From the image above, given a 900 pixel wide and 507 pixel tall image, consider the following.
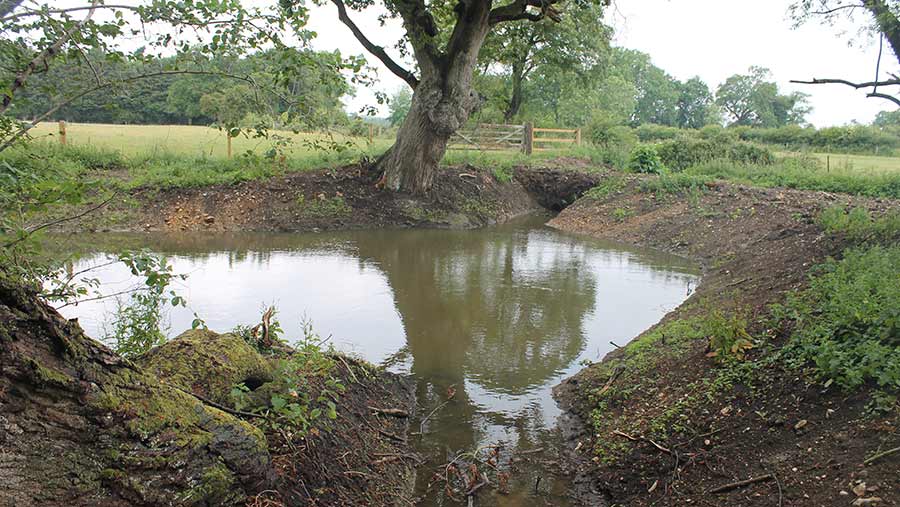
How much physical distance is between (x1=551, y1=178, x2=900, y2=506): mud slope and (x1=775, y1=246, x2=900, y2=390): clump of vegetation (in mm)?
183

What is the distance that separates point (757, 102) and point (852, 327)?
93377 millimetres

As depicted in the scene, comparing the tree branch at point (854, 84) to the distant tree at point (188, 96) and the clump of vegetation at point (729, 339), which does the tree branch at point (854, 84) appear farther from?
the distant tree at point (188, 96)

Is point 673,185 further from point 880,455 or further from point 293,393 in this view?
point 293,393

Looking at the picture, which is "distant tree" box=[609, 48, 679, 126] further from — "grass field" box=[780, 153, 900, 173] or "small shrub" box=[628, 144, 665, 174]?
"small shrub" box=[628, 144, 665, 174]

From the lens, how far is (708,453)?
4578 mm

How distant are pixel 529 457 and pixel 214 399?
8.64ft

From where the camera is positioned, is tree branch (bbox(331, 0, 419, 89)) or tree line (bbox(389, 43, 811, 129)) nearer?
tree branch (bbox(331, 0, 419, 89))

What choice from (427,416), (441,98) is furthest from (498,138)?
(427,416)

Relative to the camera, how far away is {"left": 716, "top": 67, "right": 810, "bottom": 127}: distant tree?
279 feet

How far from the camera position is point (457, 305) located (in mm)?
9594

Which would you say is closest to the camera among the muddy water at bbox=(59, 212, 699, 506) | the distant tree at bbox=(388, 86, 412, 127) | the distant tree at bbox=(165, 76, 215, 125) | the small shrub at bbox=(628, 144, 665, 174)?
the distant tree at bbox=(165, 76, 215, 125)

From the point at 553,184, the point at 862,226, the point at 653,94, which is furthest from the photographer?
the point at 653,94

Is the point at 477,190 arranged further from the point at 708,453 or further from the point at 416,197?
the point at 708,453

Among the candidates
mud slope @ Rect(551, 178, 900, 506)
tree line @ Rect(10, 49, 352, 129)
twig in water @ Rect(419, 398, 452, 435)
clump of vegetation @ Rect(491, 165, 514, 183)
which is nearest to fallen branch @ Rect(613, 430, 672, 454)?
mud slope @ Rect(551, 178, 900, 506)
